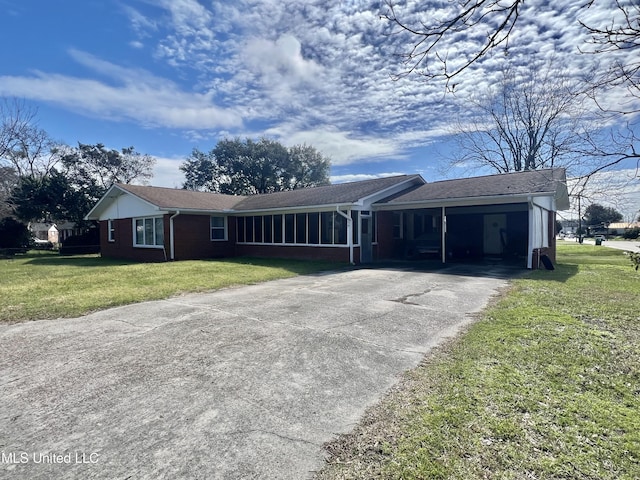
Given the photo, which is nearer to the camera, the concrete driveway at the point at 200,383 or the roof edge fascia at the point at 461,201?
the concrete driveway at the point at 200,383

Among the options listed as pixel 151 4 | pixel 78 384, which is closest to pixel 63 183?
pixel 151 4

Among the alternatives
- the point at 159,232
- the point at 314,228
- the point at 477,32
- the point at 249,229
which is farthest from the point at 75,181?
the point at 477,32

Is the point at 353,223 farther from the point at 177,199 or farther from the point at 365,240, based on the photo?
the point at 177,199

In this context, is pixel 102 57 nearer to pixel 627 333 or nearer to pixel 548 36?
pixel 548 36

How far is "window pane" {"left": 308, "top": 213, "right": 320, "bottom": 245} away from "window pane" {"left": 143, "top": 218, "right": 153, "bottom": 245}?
8560mm

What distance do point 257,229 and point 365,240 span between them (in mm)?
6543

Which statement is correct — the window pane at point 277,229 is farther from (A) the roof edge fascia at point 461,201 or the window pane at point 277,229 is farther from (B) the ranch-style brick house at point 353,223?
(A) the roof edge fascia at point 461,201

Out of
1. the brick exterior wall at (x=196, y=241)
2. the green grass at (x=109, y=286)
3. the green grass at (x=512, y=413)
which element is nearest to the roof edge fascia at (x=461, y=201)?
the green grass at (x=109, y=286)

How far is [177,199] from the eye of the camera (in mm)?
18797

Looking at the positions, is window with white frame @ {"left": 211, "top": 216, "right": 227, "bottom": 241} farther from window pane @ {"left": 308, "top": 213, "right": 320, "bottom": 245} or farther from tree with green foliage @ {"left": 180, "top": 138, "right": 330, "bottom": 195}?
tree with green foliage @ {"left": 180, "top": 138, "right": 330, "bottom": 195}

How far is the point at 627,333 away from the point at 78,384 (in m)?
7.21

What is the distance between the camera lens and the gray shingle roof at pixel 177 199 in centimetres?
1733

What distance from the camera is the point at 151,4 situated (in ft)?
28.4

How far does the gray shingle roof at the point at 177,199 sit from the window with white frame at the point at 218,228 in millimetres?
647
